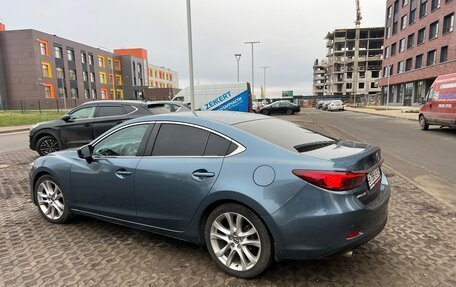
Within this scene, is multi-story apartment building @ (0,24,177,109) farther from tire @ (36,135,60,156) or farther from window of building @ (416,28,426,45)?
window of building @ (416,28,426,45)

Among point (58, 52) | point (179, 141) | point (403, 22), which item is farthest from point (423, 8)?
point (58, 52)

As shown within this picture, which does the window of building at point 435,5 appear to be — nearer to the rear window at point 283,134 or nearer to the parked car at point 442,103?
the parked car at point 442,103

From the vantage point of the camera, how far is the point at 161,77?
4213 inches

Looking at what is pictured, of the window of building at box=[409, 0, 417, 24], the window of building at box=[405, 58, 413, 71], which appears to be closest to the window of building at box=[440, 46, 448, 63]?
the window of building at box=[405, 58, 413, 71]

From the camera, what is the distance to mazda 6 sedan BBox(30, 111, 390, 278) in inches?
108

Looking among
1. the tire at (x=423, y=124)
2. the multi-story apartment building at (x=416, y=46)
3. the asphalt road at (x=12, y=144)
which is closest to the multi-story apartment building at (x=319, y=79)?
the multi-story apartment building at (x=416, y=46)

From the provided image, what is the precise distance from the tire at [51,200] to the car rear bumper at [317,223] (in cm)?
294

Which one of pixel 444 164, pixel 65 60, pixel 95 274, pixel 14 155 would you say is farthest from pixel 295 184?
pixel 65 60

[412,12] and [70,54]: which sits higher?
[412,12]

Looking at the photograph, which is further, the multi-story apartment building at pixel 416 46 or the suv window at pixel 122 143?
the multi-story apartment building at pixel 416 46

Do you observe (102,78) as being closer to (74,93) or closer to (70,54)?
(74,93)

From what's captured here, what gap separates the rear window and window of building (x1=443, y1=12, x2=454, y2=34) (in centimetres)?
3945

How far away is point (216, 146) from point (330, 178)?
1100 mm

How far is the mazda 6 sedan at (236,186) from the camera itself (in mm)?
2748
